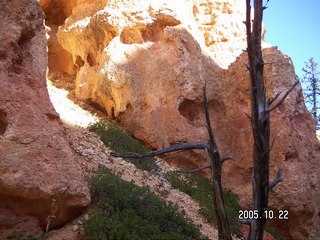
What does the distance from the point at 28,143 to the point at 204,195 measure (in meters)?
4.99

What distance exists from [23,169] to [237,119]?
715 centimetres

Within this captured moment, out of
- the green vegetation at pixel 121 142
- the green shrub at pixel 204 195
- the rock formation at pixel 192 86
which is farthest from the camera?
the rock formation at pixel 192 86

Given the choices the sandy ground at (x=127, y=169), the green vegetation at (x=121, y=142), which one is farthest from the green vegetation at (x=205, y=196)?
the green vegetation at (x=121, y=142)

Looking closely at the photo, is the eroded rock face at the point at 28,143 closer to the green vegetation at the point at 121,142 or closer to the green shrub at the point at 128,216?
the green shrub at the point at 128,216

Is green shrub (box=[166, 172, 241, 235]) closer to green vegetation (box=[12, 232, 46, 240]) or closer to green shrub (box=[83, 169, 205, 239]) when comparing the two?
green shrub (box=[83, 169, 205, 239])

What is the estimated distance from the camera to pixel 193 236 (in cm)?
565

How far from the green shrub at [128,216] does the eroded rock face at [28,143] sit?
0.44 metres

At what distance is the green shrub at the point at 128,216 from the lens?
461 centimetres

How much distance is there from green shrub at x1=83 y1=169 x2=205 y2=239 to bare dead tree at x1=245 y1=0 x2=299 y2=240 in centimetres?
148

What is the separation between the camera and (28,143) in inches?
184

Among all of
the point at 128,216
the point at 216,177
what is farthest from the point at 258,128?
the point at 128,216

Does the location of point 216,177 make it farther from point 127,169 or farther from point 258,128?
point 127,169

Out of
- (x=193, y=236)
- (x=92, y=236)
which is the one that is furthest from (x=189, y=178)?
(x=92, y=236)

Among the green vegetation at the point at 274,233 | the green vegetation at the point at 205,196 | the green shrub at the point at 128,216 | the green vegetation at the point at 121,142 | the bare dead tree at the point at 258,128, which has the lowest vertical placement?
the green vegetation at the point at 274,233
